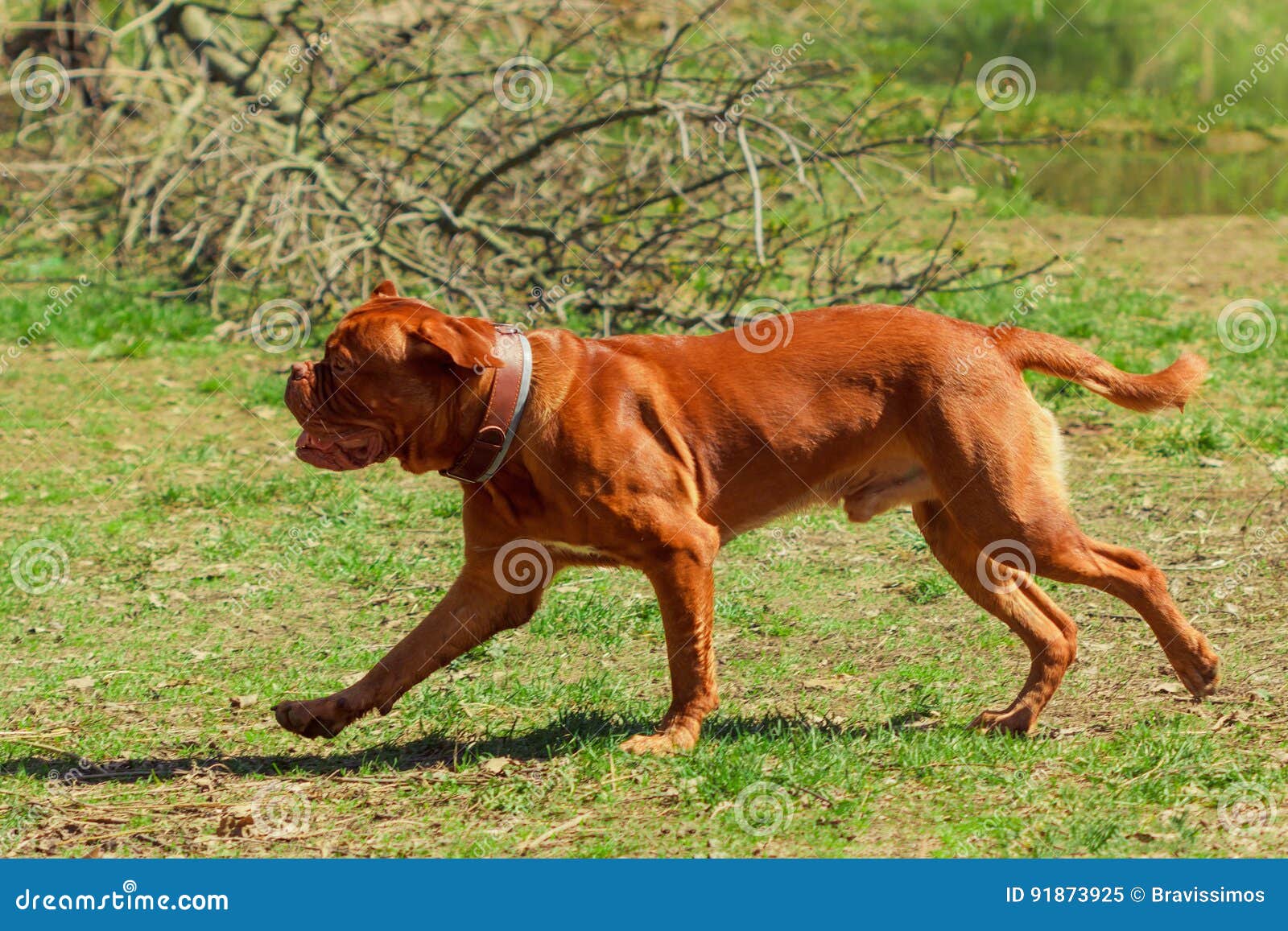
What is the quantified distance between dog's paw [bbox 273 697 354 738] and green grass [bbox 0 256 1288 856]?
0.11 metres

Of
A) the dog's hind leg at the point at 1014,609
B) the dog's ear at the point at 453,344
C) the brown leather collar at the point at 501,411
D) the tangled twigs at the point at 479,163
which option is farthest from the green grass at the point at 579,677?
the tangled twigs at the point at 479,163

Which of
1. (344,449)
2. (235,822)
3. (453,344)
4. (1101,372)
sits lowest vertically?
(235,822)

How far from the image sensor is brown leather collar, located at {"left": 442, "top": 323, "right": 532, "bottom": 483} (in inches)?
179

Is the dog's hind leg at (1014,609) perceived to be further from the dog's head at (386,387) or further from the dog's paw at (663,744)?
the dog's head at (386,387)

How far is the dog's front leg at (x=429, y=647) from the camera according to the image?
4770 millimetres

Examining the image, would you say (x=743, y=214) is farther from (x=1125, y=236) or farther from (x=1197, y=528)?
(x=1197, y=528)

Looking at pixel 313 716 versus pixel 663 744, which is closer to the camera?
pixel 663 744

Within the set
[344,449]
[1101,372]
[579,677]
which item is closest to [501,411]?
[344,449]

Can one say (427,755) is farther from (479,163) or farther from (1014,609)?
(479,163)

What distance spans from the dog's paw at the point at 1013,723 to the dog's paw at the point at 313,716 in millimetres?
2002

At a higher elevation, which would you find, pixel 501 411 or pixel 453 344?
pixel 453 344

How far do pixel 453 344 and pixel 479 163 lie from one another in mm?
5509

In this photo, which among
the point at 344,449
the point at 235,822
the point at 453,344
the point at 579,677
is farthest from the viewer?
the point at 579,677

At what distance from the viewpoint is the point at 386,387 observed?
451 centimetres
